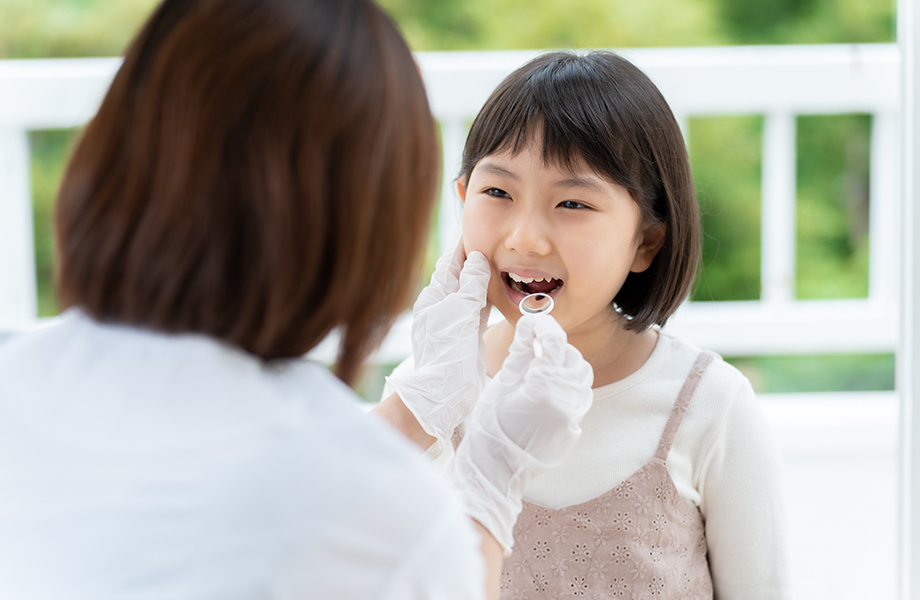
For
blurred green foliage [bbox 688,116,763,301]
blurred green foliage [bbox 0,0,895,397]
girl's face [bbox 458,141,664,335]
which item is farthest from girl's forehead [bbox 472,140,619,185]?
blurred green foliage [bbox 688,116,763,301]

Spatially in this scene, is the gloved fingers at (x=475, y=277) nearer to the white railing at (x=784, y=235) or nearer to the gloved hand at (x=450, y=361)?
the gloved hand at (x=450, y=361)

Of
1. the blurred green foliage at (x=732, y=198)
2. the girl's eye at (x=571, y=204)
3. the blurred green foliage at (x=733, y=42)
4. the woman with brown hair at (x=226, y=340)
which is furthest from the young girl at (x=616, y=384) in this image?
the blurred green foliage at (x=732, y=198)

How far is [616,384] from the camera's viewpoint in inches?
47.0

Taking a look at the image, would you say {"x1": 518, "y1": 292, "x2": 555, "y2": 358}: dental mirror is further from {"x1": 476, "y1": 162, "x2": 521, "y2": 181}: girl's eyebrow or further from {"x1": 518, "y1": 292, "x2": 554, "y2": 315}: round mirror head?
{"x1": 476, "y1": 162, "x2": 521, "y2": 181}: girl's eyebrow

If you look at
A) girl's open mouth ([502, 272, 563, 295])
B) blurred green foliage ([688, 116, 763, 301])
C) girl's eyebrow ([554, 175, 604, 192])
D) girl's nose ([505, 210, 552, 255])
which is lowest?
blurred green foliage ([688, 116, 763, 301])

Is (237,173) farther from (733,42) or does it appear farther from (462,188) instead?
(733,42)

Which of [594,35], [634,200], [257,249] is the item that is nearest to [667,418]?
[634,200]

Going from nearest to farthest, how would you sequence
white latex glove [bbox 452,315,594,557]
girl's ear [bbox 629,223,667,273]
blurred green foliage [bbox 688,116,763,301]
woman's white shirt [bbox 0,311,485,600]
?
1. woman's white shirt [bbox 0,311,485,600]
2. white latex glove [bbox 452,315,594,557]
3. girl's ear [bbox 629,223,667,273]
4. blurred green foliage [bbox 688,116,763,301]

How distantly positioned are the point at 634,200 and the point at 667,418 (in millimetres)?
320

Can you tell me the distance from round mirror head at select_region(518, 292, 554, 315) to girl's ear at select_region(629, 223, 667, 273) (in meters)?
0.17

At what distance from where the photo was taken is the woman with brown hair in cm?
→ 62

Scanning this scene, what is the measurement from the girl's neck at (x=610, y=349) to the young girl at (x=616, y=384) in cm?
2

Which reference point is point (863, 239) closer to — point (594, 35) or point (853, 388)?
point (853, 388)

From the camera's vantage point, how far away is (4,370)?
718 millimetres
